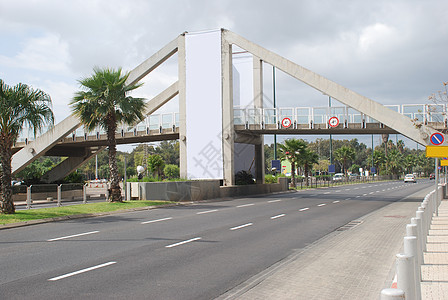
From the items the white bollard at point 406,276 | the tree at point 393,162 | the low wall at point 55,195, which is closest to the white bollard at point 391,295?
the white bollard at point 406,276

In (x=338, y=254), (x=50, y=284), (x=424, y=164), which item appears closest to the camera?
A: (x=50, y=284)

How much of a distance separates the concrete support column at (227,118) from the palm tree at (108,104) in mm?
13271

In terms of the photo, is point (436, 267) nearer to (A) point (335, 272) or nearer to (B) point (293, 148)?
(A) point (335, 272)

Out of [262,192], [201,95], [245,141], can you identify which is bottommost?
[262,192]

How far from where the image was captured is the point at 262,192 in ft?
141

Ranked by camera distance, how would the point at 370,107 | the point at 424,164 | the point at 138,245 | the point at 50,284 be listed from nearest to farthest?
the point at 50,284, the point at 138,245, the point at 370,107, the point at 424,164

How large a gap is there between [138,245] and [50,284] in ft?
13.5

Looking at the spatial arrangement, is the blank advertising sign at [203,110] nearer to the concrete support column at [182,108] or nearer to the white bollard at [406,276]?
the concrete support column at [182,108]

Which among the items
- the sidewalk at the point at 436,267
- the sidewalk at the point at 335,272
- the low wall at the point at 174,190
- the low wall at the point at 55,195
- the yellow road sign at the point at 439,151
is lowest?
the sidewalk at the point at 335,272

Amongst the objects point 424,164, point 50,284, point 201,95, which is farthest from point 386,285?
point 424,164

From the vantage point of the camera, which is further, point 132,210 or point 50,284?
point 132,210

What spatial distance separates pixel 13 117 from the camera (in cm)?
1891

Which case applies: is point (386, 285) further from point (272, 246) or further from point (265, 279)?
point (272, 246)

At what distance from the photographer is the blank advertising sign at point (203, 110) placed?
128ft
